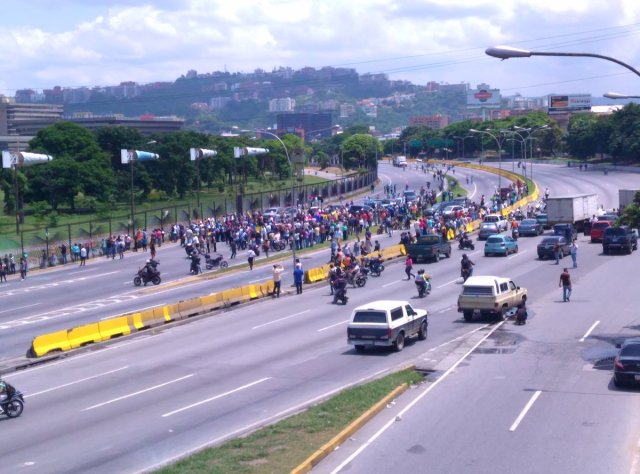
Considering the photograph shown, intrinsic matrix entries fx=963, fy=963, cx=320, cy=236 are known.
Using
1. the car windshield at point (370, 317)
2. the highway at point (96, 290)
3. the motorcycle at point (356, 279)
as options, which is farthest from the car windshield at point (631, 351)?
the motorcycle at point (356, 279)

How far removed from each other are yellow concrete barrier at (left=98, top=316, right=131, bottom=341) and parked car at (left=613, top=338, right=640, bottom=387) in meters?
16.9

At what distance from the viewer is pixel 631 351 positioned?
2197cm

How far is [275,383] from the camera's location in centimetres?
2395

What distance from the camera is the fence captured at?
56625mm

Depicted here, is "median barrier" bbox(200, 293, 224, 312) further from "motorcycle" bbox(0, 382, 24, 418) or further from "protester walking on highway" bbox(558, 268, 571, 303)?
"motorcycle" bbox(0, 382, 24, 418)

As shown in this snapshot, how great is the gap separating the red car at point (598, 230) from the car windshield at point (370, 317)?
3389 centimetres

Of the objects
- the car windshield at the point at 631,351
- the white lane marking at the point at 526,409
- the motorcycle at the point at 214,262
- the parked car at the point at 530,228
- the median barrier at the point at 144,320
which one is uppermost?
the car windshield at the point at 631,351

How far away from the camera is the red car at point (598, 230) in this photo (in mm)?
58344

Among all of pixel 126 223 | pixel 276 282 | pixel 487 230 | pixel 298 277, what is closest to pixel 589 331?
pixel 276 282

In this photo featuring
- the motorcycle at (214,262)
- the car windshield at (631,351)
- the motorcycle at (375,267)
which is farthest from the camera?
the motorcycle at (214,262)

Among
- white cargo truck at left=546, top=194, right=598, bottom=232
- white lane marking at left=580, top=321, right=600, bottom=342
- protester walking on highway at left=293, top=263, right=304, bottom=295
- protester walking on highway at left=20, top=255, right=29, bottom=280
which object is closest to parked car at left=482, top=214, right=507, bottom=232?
white cargo truck at left=546, top=194, right=598, bottom=232

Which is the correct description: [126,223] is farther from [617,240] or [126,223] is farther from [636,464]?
[636,464]

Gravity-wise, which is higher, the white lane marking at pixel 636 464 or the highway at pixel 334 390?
the white lane marking at pixel 636 464

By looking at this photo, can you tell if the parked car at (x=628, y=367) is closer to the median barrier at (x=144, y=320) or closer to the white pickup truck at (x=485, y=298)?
the white pickup truck at (x=485, y=298)
